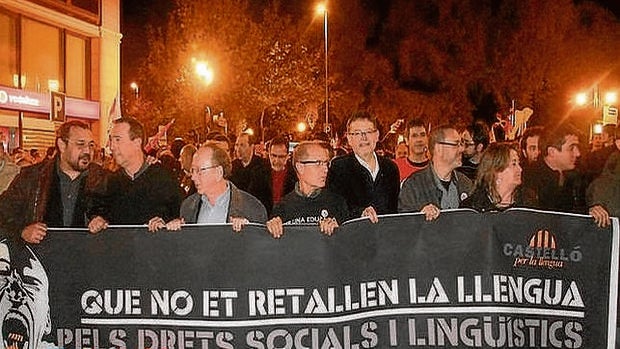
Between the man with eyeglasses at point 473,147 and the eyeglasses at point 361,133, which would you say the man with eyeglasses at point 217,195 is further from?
the man with eyeglasses at point 473,147

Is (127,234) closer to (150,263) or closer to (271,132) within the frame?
(150,263)

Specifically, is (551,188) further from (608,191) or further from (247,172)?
(247,172)

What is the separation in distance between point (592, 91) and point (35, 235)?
145 feet

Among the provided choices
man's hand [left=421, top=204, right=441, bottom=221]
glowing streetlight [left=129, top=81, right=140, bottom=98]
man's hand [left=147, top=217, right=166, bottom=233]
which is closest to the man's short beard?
man's hand [left=147, top=217, right=166, bottom=233]

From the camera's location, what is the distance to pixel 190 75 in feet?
140

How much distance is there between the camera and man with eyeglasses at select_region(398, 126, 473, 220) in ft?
24.1

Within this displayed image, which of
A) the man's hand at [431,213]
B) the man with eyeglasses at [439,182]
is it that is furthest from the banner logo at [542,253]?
the man with eyeglasses at [439,182]

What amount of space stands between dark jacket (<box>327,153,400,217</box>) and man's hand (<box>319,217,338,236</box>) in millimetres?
1466

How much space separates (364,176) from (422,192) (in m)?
0.70

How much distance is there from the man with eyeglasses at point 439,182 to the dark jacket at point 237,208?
1194 millimetres

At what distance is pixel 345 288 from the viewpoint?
628 cm

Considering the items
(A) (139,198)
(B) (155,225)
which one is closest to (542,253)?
(B) (155,225)

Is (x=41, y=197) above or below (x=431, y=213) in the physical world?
above

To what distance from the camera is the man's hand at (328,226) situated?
6.29 meters
